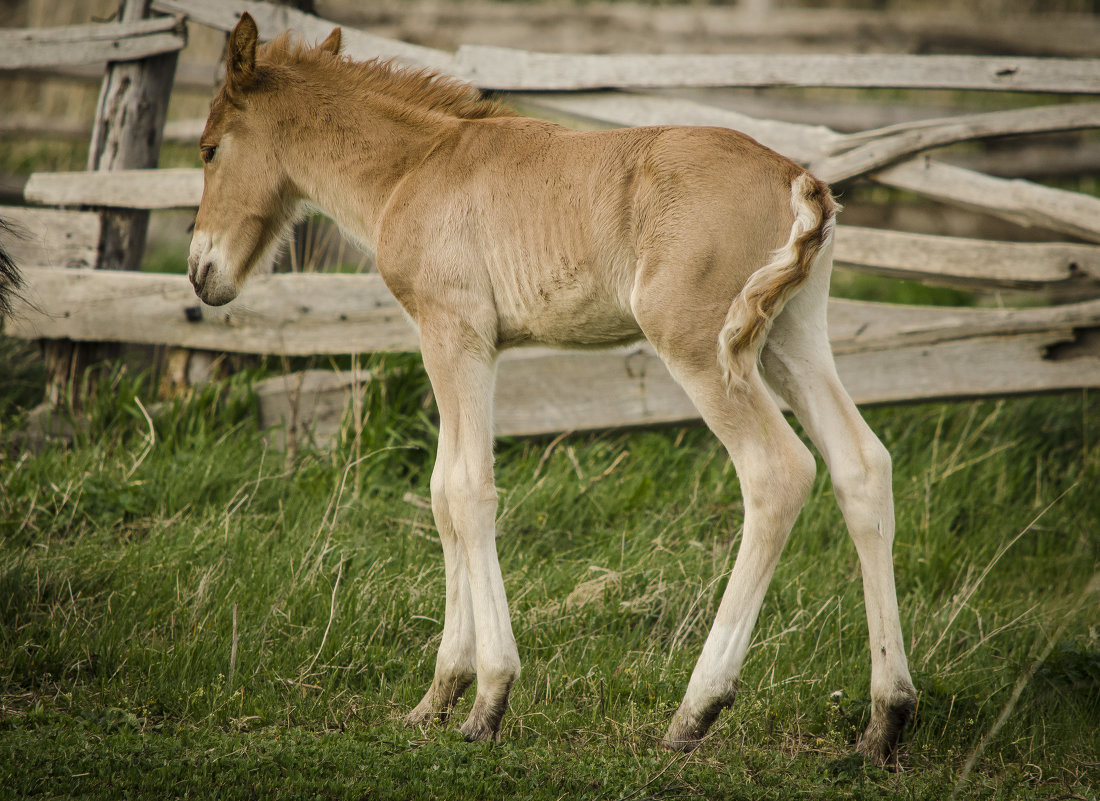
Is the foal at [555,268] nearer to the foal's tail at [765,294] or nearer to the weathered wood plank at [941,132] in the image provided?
the foal's tail at [765,294]

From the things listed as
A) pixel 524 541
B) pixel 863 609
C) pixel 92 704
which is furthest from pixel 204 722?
pixel 863 609

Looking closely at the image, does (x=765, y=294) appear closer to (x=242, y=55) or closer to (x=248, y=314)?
(x=242, y=55)

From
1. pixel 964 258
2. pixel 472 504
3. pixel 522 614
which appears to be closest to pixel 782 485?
pixel 472 504

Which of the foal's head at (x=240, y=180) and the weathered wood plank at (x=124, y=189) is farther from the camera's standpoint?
the weathered wood plank at (x=124, y=189)

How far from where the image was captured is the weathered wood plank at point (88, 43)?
5395mm

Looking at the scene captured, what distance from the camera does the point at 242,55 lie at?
3.55 meters

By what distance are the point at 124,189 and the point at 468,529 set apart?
3.69 meters

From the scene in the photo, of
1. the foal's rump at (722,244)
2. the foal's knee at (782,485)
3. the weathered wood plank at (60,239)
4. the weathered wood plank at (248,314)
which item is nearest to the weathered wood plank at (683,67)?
the weathered wood plank at (248,314)

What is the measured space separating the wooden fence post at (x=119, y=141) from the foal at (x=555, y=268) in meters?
2.26

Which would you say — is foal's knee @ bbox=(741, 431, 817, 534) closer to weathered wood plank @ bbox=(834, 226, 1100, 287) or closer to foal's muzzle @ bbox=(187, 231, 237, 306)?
foal's muzzle @ bbox=(187, 231, 237, 306)

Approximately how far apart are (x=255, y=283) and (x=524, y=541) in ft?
7.51

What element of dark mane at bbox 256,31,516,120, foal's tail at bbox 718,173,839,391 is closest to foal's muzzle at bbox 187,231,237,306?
dark mane at bbox 256,31,516,120

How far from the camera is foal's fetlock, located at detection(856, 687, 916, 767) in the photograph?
3.08m

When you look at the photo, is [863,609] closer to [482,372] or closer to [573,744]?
[573,744]
